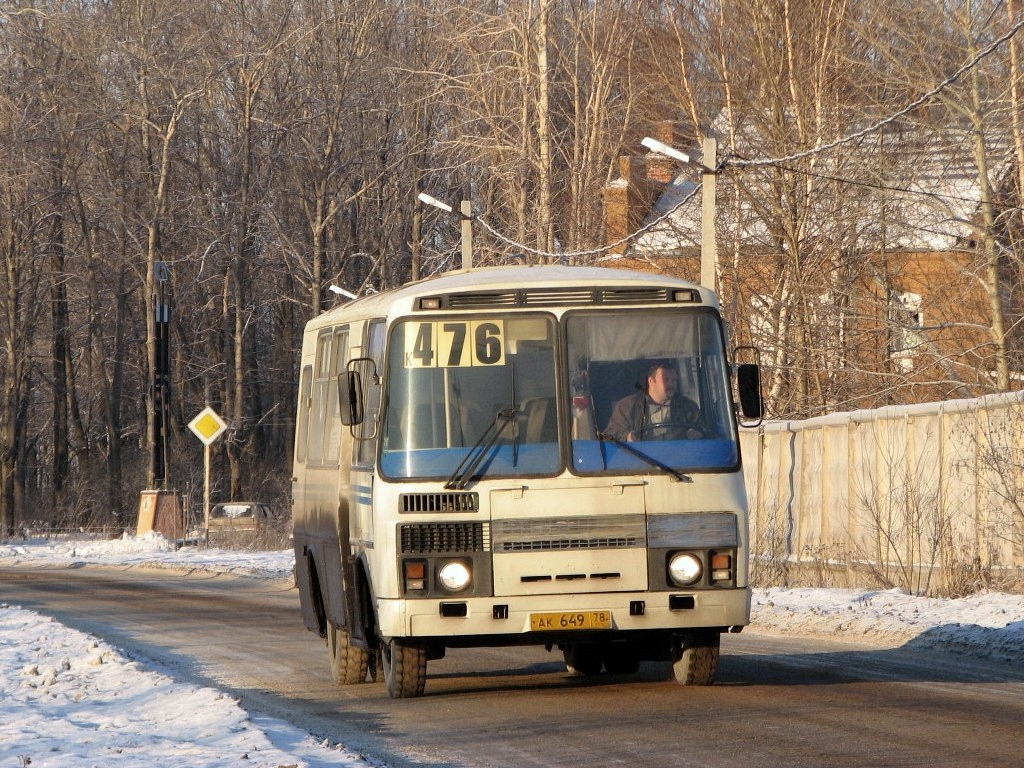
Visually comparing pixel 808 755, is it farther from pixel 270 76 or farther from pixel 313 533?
pixel 270 76

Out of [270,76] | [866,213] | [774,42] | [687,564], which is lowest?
[687,564]

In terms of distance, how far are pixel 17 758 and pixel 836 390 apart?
78.6 ft

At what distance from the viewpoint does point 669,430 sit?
10773 mm

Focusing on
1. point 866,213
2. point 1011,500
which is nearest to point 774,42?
point 866,213

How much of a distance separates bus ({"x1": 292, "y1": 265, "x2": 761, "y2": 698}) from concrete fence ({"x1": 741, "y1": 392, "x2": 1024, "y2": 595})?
290 inches

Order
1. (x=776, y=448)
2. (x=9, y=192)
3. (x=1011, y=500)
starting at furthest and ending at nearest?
(x=9, y=192), (x=776, y=448), (x=1011, y=500)

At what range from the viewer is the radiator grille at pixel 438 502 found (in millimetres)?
10406

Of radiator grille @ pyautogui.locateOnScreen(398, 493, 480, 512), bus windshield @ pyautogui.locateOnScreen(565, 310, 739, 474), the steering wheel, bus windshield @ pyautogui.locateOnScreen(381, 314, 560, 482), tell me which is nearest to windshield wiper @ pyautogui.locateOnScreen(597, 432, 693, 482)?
bus windshield @ pyautogui.locateOnScreen(565, 310, 739, 474)

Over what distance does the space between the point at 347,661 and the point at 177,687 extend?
135 centimetres

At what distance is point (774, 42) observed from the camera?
33906 mm

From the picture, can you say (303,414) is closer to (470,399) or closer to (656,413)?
(470,399)

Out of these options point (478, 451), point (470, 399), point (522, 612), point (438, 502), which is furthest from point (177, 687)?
point (470, 399)

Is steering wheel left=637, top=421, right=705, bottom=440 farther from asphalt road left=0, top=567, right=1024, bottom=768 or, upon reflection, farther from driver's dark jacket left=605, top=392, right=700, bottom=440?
asphalt road left=0, top=567, right=1024, bottom=768

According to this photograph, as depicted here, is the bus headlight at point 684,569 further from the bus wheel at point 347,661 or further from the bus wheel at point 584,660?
the bus wheel at point 347,661
